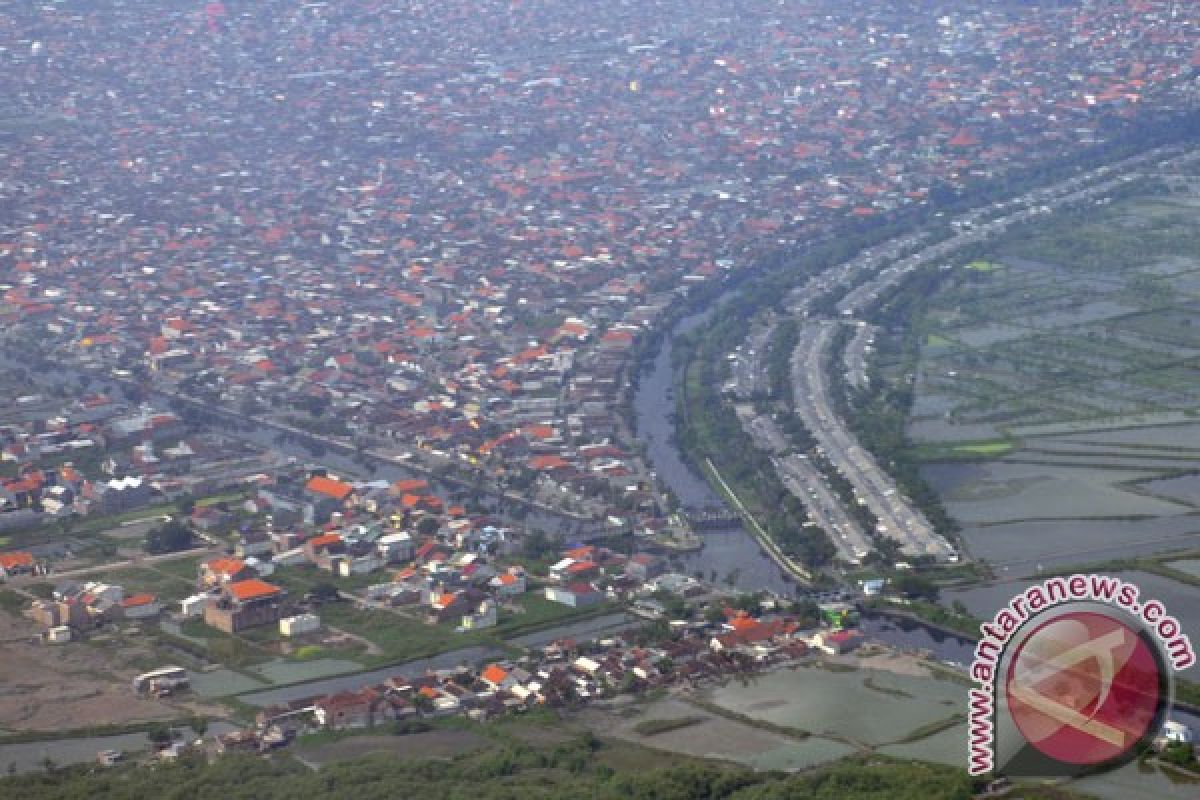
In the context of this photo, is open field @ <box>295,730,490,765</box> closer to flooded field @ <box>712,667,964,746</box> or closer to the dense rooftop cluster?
flooded field @ <box>712,667,964,746</box>

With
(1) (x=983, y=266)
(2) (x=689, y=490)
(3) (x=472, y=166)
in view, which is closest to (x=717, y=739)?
(2) (x=689, y=490)

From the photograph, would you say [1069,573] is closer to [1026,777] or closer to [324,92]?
[1026,777]

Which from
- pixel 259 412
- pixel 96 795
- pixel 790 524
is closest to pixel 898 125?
pixel 259 412

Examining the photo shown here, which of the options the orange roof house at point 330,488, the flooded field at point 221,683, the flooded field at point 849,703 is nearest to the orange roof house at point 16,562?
the orange roof house at point 330,488

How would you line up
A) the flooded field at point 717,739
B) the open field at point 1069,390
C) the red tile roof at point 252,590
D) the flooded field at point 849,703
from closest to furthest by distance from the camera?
the flooded field at point 717,739 < the flooded field at point 849,703 < the red tile roof at point 252,590 < the open field at point 1069,390

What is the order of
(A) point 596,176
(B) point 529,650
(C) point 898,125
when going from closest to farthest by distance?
1. (B) point 529,650
2. (A) point 596,176
3. (C) point 898,125

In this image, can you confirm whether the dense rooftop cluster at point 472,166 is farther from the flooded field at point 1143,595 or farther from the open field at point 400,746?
the open field at point 400,746
